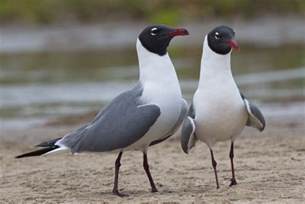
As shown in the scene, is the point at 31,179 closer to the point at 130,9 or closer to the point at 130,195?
the point at 130,195

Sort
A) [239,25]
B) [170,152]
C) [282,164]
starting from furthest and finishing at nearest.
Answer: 1. [239,25]
2. [170,152]
3. [282,164]

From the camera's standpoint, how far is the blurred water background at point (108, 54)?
54.6 feet

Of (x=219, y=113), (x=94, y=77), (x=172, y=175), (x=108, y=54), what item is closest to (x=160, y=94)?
(x=219, y=113)

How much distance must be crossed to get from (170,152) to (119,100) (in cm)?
278

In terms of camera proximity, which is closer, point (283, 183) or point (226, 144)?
point (283, 183)

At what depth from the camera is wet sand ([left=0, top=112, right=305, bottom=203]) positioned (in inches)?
331

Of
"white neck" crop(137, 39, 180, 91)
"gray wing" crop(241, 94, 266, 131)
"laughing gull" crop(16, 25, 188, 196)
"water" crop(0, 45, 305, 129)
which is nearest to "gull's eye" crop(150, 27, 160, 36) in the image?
"laughing gull" crop(16, 25, 188, 196)

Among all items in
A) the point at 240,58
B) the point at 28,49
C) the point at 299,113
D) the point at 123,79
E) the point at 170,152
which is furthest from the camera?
the point at 28,49

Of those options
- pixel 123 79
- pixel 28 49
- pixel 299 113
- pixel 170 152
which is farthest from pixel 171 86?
pixel 28 49

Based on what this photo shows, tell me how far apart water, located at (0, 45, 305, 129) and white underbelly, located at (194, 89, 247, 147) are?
21.3 feet

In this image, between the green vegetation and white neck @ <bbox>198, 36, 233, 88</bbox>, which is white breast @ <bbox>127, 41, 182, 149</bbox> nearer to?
white neck @ <bbox>198, 36, 233, 88</bbox>

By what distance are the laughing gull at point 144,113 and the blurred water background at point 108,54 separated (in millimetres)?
5872

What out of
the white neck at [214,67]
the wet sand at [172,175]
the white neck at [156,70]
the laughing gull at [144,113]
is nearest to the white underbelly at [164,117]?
the laughing gull at [144,113]

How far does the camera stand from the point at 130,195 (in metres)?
8.76
